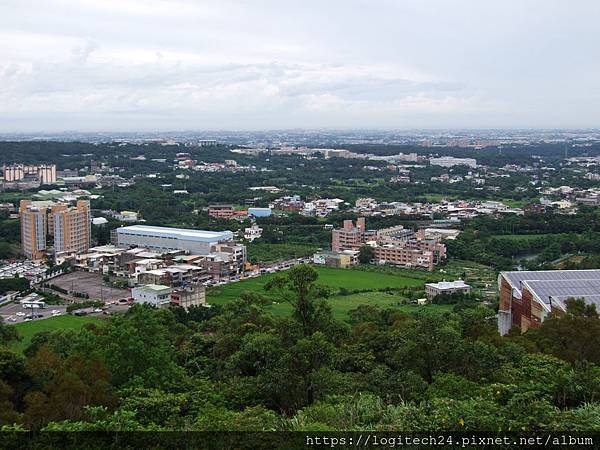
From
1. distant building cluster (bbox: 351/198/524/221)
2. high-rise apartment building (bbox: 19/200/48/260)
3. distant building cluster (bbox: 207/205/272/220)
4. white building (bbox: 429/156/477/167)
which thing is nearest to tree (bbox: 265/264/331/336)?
high-rise apartment building (bbox: 19/200/48/260)

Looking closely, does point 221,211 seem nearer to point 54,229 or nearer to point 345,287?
point 54,229

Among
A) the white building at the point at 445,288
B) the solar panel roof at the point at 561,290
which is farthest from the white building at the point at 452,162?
the solar panel roof at the point at 561,290

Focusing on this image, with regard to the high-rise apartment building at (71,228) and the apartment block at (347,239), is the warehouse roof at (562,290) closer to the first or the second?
the apartment block at (347,239)

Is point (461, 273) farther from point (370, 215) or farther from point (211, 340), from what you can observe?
point (211, 340)

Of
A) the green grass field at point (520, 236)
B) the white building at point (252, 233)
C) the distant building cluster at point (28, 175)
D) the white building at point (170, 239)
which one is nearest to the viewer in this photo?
the white building at point (170, 239)

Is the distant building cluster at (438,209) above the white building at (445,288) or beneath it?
above

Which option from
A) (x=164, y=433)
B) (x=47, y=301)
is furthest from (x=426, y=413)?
(x=47, y=301)
